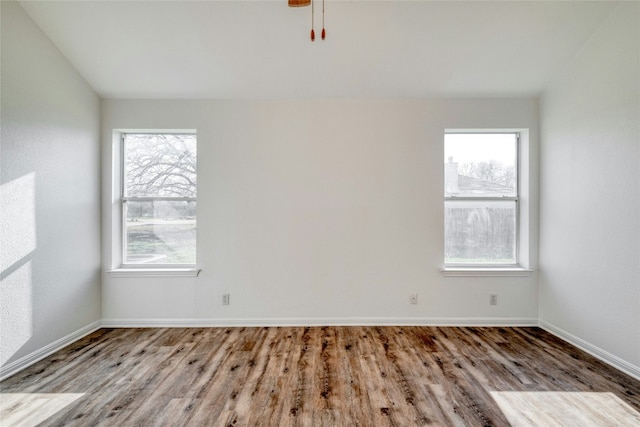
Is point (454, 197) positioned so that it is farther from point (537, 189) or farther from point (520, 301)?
point (520, 301)

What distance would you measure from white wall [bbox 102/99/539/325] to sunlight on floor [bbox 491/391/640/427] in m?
1.32

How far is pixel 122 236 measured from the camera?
11.8 ft

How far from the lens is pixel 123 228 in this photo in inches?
141

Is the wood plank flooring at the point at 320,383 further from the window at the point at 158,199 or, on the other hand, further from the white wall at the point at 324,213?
the window at the point at 158,199

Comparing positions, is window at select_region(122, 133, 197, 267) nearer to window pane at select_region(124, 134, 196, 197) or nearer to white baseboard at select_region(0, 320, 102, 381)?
window pane at select_region(124, 134, 196, 197)

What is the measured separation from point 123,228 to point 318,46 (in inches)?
117

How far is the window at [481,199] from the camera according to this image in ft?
A: 11.8

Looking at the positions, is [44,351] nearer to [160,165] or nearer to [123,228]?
[123,228]

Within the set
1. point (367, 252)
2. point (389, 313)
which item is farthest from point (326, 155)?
point (389, 313)

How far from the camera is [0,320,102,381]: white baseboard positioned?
2.39 m

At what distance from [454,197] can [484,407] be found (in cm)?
220

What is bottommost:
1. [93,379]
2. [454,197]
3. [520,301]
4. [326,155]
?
[93,379]

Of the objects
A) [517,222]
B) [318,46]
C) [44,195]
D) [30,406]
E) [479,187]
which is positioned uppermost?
[318,46]

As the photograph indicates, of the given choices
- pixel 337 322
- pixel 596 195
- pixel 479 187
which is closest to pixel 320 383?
pixel 337 322
